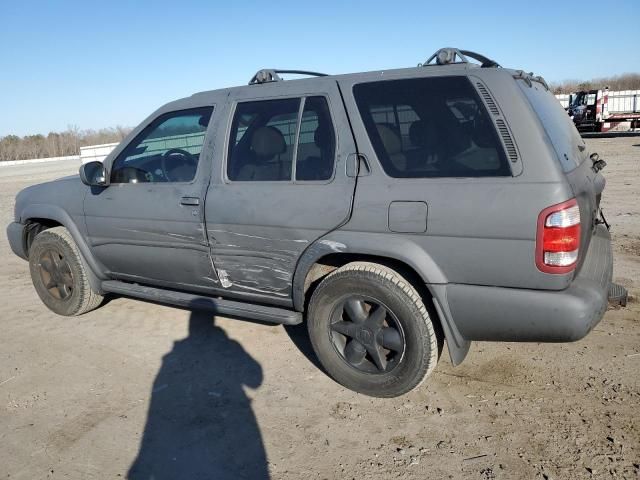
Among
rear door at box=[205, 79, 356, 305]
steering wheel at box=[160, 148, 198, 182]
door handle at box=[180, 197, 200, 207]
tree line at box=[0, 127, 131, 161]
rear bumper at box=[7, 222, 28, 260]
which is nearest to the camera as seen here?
rear door at box=[205, 79, 356, 305]

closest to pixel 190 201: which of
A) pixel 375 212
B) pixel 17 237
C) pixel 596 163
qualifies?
pixel 375 212

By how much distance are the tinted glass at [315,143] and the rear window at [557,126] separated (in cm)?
116

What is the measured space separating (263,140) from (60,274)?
2.57m

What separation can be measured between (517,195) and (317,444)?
1720 mm

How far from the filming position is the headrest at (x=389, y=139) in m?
3.03

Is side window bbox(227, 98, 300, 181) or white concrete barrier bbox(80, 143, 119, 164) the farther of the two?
white concrete barrier bbox(80, 143, 119, 164)

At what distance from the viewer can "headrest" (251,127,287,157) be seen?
3475mm

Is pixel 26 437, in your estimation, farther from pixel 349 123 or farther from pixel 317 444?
pixel 349 123

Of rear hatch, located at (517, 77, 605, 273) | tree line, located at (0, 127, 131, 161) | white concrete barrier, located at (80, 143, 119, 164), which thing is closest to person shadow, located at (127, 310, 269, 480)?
rear hatch, located at (517, 77, 605, 273)

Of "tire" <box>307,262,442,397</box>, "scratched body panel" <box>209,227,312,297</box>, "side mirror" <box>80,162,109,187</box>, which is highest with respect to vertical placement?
"side mirror" <box>80,162,109,187</box>

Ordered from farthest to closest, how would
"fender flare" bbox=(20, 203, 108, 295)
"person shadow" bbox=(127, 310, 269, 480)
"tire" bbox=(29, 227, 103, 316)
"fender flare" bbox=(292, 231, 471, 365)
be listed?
1. "tire" bbox=(29, 227, 103, 316)
2. "fender flare" bbox=(20, 203, 108, 295)
3. "fender flare" bbox=(292, 231, 471, 365)
4. "person shadow" bbox=(127, 310, 269, 480)

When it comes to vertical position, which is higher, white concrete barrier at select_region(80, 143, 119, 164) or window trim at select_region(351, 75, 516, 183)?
white concrete barrier at select_region(80, 143, 119, 164)

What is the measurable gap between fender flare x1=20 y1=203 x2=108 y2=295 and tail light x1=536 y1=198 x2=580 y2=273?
3.60 m

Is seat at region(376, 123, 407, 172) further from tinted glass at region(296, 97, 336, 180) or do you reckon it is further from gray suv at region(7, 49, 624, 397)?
tinted glass at region(296, 97, 336, 180)
